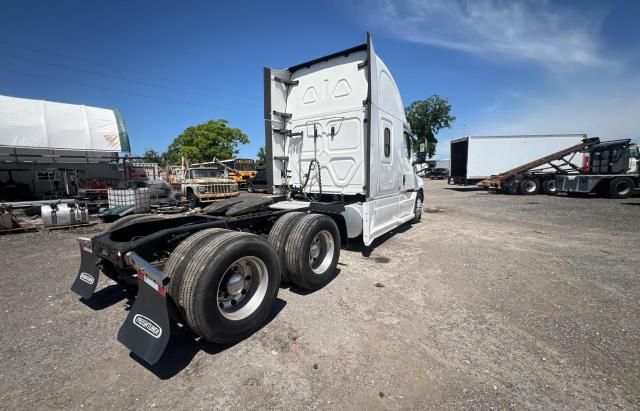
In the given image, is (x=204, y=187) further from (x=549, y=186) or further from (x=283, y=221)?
(x=549, y=186)

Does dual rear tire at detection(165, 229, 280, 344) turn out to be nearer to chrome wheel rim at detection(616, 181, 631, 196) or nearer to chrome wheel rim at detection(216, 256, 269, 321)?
chrome wheel rim at detection(216, 256, 269, 321)

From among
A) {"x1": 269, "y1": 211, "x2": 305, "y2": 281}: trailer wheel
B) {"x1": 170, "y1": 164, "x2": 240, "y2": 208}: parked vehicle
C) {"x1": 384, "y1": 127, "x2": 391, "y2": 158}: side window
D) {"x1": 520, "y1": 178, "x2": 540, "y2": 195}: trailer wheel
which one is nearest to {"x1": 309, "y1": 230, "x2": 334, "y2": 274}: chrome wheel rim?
{"x1": 269, "y1": 211, "x2": 305, "y2": 281}: trailer wheel

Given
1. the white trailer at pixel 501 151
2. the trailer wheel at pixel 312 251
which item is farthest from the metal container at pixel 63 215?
the white trailer at pixel 501 151

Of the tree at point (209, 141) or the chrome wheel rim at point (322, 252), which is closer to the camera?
the chrome wheel rim at point (322, 252)

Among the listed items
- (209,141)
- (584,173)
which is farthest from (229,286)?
(209,141)

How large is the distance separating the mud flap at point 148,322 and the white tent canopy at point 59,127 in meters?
14.4

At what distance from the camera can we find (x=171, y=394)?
206cm

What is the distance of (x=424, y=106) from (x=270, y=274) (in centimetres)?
5531

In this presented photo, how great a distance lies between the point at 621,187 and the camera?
587 inches

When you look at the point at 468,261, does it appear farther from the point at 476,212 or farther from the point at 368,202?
the point at 476,212

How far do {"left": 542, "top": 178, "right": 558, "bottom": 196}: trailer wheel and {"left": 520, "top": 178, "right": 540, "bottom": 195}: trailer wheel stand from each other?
340 mm

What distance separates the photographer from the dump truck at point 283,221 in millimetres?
2375

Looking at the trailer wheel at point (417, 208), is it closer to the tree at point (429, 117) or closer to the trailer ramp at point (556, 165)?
the trailer ramp at point (556, 165)

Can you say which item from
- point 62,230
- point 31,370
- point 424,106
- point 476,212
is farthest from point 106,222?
point 424,106
